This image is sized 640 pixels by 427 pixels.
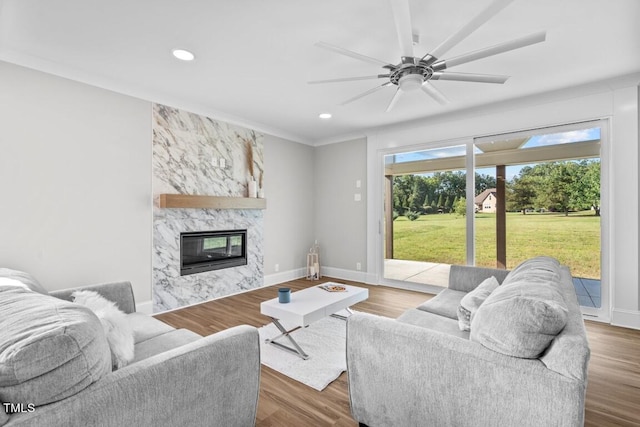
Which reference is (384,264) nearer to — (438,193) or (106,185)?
(438,193)

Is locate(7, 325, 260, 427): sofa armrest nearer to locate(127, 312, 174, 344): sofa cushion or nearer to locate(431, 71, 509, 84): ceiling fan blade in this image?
locate(127, 312, 174, 344): sofa cushion

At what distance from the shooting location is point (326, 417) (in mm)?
1844

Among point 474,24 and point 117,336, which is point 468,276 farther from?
point 117,336

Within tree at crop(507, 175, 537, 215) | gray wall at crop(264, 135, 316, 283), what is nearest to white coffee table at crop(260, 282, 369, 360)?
gray wall at crop(264, 135, 316, 283)

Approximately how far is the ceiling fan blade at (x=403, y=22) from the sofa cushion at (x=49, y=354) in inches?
74.9

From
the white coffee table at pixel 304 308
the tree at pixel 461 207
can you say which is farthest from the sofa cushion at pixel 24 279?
the tree at pixel 461 207

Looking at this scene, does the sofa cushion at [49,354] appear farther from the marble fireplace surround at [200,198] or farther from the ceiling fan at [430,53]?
the marble fireplace surround at [200,198]

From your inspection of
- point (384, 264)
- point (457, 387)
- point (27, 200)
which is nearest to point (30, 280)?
point (27, 200)

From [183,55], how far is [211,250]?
8.11 ft

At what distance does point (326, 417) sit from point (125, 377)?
124 centimetres

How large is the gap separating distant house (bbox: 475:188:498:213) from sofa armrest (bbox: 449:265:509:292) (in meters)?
1.49

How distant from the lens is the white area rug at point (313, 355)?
7.50 feet

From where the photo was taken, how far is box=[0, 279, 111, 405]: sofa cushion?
0.86 m

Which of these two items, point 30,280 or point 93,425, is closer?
point 93,425
